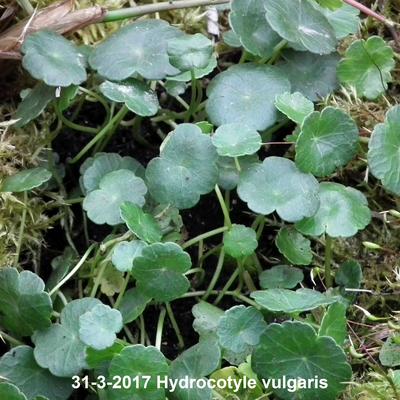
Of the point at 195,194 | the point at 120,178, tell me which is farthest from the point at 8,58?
the point at 195,194

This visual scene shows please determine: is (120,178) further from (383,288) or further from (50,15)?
(383,288)

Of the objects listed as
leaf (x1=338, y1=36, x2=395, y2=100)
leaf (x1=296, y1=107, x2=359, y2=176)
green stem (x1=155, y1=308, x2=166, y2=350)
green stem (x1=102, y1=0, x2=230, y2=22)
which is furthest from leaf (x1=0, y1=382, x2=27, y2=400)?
leaf (x1=338, y1=36, x2=395, y2=100)

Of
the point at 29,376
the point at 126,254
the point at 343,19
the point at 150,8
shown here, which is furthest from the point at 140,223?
the point at 343,19

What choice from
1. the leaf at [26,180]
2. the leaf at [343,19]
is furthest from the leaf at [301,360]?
the leaf at [343,19]

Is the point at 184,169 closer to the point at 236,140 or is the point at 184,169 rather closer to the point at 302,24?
the point at 236,140

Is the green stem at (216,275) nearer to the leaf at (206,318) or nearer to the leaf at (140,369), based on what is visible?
the leaf at (206,318)
